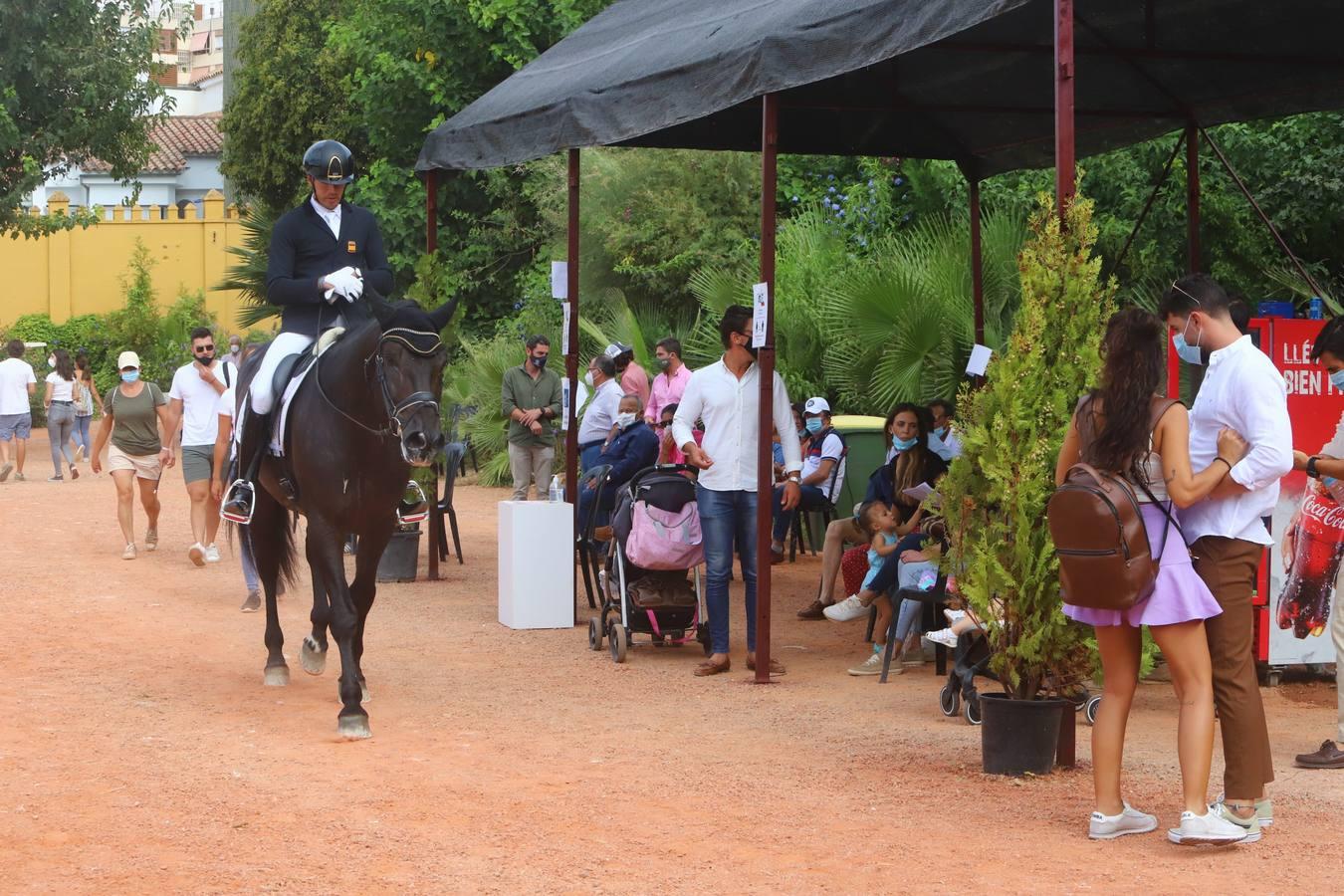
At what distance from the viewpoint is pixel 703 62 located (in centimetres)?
947

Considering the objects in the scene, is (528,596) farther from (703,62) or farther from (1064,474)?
(1064,474)

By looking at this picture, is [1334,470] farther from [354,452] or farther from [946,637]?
[354,452]

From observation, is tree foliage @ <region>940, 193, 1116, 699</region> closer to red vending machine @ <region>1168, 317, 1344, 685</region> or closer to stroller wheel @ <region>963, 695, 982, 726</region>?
stroller wheel @ <region>963, 695, 982, 726</region>

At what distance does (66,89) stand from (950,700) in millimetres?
27526

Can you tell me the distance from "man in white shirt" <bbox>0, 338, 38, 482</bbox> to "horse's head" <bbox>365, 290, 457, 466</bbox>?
17.6 m

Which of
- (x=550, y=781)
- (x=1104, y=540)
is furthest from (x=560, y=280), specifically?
(x=1104, y=540)

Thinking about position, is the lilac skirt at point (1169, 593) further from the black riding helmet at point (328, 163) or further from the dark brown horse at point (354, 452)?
the black riding helmet at point (328, 163)

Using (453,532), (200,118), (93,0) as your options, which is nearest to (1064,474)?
(453,532)

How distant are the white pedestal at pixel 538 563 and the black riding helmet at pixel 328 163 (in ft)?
10.4

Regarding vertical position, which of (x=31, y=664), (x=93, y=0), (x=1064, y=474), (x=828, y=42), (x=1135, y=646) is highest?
(x=93, y=0)

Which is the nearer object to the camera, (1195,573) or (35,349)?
(1195,573)

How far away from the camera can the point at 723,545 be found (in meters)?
9.74

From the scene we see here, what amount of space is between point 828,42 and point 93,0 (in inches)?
1044

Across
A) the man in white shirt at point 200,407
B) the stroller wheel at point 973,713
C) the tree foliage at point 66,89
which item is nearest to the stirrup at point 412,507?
the stroller wheel at point 973,713
